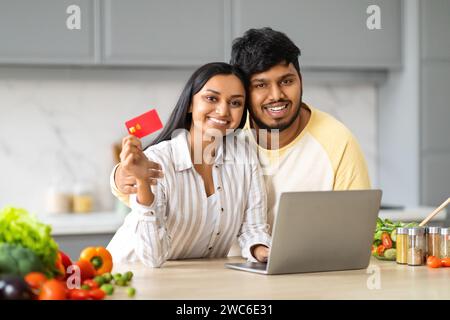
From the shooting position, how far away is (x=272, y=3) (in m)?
4.03

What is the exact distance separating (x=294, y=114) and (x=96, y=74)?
5.58 ft

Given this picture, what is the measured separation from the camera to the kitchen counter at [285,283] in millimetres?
1687

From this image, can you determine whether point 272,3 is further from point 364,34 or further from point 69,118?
point 69,118

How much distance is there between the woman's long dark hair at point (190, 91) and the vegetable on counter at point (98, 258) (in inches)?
25.3

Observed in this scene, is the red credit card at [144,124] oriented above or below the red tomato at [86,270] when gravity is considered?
above

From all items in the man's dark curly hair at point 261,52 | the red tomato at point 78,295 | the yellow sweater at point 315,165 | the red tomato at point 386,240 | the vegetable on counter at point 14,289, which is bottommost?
the red tomato at point 78,295

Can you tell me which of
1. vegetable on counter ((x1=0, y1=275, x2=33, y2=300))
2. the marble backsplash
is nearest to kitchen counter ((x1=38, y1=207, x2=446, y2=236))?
the marble backsplash

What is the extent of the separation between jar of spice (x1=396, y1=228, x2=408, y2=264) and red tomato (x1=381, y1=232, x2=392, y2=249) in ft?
0.26

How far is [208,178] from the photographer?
96.4 inches

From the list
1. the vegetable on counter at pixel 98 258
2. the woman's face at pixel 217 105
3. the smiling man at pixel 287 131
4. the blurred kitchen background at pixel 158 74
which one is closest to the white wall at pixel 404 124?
the blurred kitchen background at pixel 158 74

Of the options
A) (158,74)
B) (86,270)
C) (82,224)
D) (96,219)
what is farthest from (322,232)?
(158,74)

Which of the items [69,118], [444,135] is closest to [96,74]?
[69,118]

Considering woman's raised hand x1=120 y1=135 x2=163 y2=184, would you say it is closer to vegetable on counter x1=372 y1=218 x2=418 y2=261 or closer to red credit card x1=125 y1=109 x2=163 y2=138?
red credit card x1=125 y1=109 x2=163 y2=138

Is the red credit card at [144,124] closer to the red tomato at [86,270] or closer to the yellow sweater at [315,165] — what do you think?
the red tomato at [86,270]
